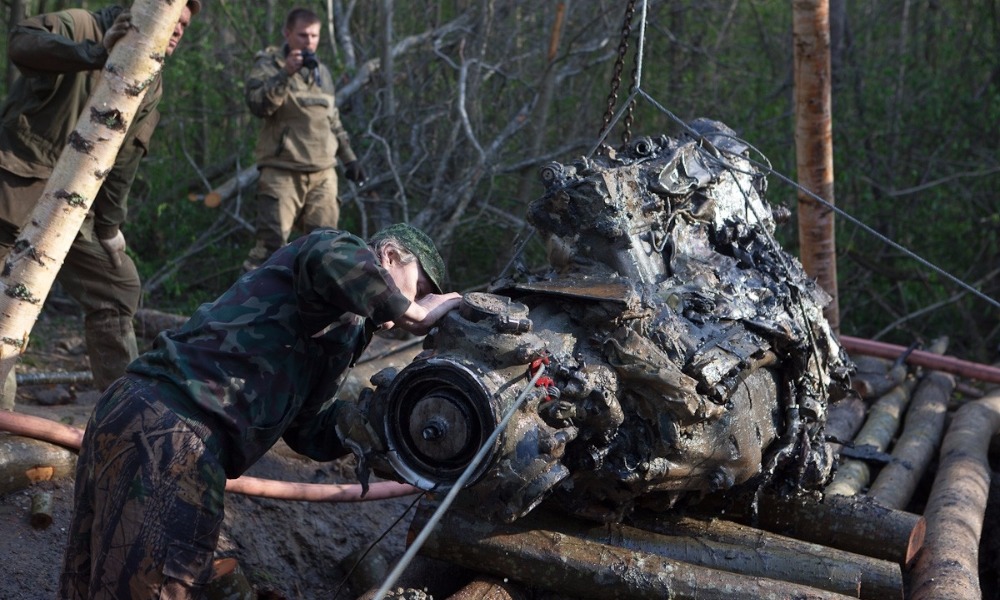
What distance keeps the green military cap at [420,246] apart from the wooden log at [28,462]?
1.93 meters

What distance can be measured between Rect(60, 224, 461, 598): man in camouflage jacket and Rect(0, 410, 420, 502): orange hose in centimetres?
97

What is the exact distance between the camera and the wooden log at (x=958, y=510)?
422 centimetres

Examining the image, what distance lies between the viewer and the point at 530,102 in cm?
1096

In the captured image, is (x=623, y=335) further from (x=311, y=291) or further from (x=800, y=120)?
(x=800, y=120)

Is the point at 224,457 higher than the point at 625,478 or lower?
higher

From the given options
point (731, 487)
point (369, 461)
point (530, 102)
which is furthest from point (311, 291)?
point (530, 102)

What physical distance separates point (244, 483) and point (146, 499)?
1294 millimetres

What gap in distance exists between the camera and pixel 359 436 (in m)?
3.42

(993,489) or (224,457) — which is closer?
(224,457)

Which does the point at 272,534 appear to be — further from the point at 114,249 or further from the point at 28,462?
the point at 114,249

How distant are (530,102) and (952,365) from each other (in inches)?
200

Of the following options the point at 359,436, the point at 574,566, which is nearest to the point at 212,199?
the point at 359,436

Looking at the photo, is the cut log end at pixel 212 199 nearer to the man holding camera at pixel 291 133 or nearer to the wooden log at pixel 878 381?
the man holding camera at pixel 291 133

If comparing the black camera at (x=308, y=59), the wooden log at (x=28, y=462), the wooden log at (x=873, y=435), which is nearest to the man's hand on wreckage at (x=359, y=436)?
the wooden log at (x=28, y=462)
